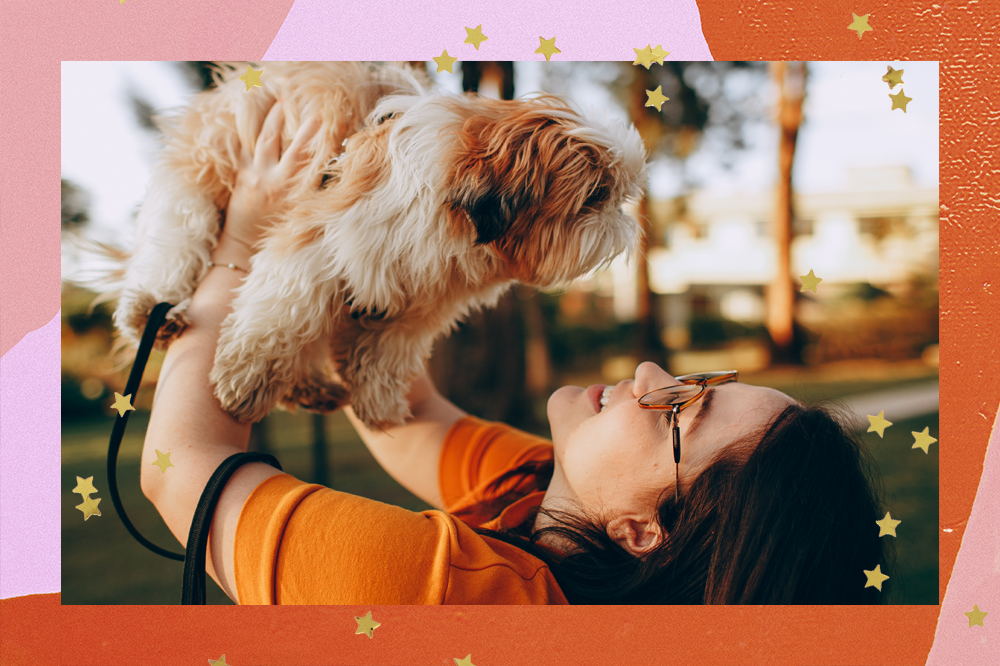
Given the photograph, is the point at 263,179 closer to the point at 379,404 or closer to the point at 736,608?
the point at 379,404

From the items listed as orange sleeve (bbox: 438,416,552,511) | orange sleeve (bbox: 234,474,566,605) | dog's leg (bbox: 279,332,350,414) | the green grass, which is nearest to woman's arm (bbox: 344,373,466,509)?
orange sleeve (bbox: 438,416,552,511)

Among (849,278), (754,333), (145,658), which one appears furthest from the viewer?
(754,333)

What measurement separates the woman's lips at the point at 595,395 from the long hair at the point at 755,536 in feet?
0.89

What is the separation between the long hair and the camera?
1.44 metres

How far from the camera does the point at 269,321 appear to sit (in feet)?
4.62

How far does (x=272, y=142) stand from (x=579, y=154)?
30.7 inches

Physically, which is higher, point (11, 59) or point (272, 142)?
point (11, 59)

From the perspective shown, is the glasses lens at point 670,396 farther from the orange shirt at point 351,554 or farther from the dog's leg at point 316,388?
the dog's leg at point 316,388

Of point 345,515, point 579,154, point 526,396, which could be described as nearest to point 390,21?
point 579,154

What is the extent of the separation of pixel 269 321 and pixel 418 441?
2.10ft

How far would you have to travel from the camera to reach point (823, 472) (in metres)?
1.49

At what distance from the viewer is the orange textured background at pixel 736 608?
63.4 inches

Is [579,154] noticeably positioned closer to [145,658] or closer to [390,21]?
[390,21]

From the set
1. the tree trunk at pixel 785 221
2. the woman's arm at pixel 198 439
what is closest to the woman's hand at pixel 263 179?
the woman's arm at pixel 198 439
